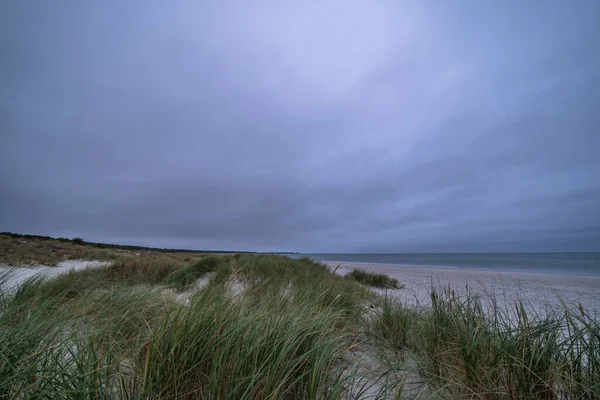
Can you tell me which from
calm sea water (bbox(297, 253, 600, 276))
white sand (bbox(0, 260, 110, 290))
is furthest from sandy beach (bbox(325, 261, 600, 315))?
calm sea water (bbox(297, 253, 600, 276))

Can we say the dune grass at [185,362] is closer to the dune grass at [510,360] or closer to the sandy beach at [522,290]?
the dune grass at [510,360]

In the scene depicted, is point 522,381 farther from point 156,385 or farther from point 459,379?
point 156,385

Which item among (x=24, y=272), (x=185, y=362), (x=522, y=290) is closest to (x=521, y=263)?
(x=522, y=290)

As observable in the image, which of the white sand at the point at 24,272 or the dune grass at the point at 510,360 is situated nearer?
the dune grass at the point at 510,360

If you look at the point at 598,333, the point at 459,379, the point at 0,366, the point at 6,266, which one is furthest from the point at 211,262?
the point at 598,333

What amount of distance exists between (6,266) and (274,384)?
12.9 metres

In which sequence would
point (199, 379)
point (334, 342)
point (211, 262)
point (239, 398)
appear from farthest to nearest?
1. point (211, 262)
2. point (334, 342)
3. point (199, 379)
4. point (239, 398)

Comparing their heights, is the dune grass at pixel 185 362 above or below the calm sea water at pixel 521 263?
above

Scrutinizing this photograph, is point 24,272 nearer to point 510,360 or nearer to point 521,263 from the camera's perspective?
point 510,360

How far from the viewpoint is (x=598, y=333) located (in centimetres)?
180

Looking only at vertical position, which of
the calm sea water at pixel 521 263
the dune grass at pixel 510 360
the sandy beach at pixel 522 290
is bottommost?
the calm sea water at pixel 521 263

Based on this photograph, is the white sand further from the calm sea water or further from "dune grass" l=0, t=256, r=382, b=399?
the calm sea water

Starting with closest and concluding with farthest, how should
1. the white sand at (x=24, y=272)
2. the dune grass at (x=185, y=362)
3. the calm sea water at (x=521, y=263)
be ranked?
the dune grass at (x=185, y=362)
the white sand at (x=24, y=272)
the calm sea water at (x=521, y=263)

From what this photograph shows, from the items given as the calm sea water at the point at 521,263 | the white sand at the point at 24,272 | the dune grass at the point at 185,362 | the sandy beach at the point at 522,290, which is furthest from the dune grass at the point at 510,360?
the calm sea water at the point at 521,263
